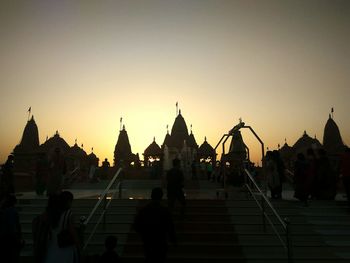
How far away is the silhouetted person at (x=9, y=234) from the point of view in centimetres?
593

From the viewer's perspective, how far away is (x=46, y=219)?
188 inches

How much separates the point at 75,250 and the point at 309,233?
597 centimetres

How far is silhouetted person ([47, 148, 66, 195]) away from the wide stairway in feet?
4.05

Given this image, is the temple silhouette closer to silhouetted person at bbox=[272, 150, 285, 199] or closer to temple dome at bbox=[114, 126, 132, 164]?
temple dome at bbox=[114, 126, 132, 164]

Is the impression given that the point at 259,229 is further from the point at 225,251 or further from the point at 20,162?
the point at 20,162

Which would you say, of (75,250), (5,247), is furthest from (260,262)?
(5,247)

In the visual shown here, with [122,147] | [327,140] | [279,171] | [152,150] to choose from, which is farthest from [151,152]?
[279,171]

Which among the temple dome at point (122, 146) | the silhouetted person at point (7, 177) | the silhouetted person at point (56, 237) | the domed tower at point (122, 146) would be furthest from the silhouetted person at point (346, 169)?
the temple dome at point (122, 146)

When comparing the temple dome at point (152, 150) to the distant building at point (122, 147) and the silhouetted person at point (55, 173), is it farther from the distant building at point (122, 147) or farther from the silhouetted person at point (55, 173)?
the silhouetted person at point (55, 173)

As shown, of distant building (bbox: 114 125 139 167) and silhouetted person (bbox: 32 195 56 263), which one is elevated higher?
distant building (bbox: 114 125 139 167)

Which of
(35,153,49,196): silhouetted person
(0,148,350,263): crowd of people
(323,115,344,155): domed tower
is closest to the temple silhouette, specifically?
(323,115,344,155): domed tower

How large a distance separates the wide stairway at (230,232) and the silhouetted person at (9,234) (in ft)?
4.07

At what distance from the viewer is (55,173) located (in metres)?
12.4

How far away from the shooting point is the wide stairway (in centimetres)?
760
